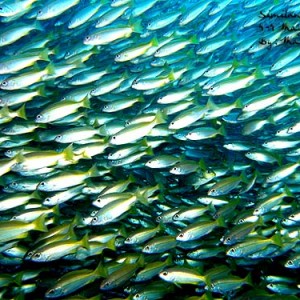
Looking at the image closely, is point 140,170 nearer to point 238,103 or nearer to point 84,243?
point 238,103

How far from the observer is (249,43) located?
7766 mm

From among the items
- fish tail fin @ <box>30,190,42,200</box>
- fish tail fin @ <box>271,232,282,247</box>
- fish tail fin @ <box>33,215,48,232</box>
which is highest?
fish tail fin @ <box>30,190,42,200</box>

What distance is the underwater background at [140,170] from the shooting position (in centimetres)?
507

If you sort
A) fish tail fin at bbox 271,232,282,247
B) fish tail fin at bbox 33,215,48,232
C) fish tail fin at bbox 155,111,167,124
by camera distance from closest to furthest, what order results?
fish tail fin at bbox 33,215,48,232, fish tail fin at bbox 271,232,282,247, fish tail fin at bbox 155,111,167,124

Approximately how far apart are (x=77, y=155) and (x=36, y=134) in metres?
0.97

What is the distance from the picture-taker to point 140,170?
22.5 ft

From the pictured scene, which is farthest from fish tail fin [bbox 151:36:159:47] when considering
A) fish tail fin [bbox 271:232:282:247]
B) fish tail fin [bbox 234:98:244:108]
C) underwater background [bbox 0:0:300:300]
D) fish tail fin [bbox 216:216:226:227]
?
fish tail fin [bbox 271:232:282:247]

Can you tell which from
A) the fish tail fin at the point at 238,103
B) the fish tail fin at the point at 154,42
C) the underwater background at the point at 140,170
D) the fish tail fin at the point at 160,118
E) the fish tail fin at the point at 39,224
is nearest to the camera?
the fish tail fin at the point at 39,224

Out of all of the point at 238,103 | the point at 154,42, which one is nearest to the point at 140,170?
the point at 238,103

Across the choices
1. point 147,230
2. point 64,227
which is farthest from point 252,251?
point 64,227

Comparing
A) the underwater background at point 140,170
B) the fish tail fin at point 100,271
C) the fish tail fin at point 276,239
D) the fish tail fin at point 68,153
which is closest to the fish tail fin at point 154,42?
the underwater background at point 140,170

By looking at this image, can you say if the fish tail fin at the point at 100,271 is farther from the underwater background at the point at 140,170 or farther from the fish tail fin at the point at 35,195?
the fish tail fin at the point at 35,195

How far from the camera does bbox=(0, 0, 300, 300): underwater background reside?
5070mm

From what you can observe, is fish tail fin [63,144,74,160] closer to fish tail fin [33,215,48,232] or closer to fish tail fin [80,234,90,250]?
fish tail fin [33,215,48,232]
